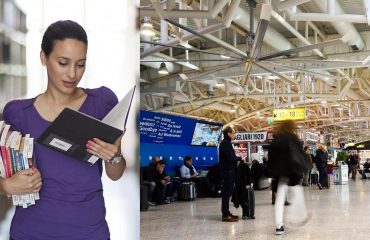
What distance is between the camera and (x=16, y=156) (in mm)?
1796

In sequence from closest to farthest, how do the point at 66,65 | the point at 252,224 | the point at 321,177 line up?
the point at 66,65 → the point at 252,224 → the point at 321,177

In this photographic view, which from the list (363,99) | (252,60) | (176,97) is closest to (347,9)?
(252,60)

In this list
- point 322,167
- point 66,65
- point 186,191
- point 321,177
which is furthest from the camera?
point 321,177

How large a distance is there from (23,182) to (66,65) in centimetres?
46

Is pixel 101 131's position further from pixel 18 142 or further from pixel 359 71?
pixel 359 71

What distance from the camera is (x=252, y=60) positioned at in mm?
10234

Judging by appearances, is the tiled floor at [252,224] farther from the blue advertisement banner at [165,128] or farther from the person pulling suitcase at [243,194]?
the blue advertisement banner at [165,128]

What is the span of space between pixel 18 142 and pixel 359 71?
21627 millimetres

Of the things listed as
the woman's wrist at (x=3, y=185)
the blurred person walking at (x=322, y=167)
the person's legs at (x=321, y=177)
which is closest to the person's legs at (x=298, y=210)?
the woman's wrist at (x=3, y=185)

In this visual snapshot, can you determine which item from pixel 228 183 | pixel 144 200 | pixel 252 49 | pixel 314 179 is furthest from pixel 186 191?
pixel 314 179

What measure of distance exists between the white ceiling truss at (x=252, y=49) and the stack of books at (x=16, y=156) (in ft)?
16.5

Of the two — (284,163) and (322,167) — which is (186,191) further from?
(284,163)

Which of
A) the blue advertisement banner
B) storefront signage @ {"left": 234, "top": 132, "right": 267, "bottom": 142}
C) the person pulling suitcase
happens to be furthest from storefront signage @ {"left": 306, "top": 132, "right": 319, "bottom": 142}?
the person pulling suitcase

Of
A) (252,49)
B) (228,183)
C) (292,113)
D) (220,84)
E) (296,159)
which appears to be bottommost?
(228,183)
